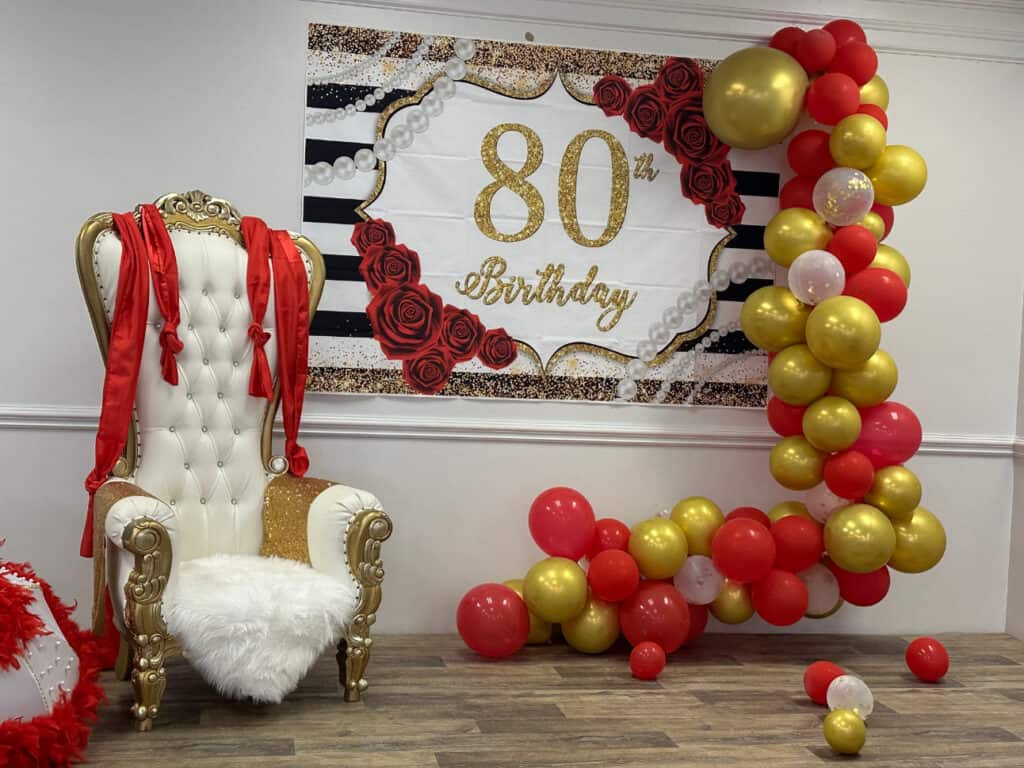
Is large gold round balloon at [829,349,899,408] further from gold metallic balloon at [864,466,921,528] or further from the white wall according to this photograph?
the white wall

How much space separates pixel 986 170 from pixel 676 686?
2.27 meters

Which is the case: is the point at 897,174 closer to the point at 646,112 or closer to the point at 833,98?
the point at 833,98

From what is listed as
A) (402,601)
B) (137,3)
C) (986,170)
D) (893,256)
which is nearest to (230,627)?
(402,601)

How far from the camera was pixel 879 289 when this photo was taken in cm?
331

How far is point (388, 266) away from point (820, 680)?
Result: 6.20 ft

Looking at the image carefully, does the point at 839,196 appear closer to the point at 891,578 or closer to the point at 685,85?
the point at 685,85

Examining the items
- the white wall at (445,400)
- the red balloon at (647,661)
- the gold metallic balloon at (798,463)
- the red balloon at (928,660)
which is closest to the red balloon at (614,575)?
the red balloon at (647,661)

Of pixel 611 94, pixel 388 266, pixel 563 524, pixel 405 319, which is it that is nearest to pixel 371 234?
pixel 388 266

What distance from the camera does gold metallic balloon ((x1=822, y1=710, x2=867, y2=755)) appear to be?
260 cm

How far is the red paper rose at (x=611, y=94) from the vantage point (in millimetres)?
3732

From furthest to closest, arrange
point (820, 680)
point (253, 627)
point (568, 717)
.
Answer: point (820, 680) → point (568, 717) → point (253, 627)

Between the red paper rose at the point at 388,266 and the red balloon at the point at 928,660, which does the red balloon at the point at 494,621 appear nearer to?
the red paper rose at the point at 388,266

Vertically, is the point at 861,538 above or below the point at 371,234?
below

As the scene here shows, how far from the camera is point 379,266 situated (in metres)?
3.60
